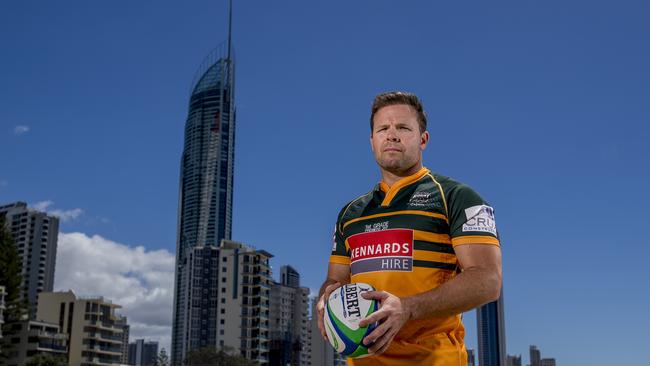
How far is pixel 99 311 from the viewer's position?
11512cm

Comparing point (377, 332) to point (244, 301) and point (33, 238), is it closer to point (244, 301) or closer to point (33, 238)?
point (244, 301)

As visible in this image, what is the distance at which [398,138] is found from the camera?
451 cm

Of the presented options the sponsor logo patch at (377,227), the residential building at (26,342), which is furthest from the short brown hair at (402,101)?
the residential building at (26,342)

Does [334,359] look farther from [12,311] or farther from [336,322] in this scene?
[336,322]

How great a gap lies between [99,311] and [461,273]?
118346 mm

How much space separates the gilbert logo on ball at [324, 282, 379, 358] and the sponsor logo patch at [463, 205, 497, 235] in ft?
2.18

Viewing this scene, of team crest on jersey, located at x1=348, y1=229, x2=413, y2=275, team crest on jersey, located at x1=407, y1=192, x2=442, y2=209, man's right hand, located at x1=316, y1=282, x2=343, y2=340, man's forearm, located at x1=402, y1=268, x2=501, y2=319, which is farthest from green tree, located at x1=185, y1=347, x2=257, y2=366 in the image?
man's forearm, located at x1=402, y1=268, x2=501, y2=319

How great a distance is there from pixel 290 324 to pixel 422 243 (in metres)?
155

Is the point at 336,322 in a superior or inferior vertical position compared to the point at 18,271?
inferior

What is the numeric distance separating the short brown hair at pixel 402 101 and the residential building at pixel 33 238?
6959 inches

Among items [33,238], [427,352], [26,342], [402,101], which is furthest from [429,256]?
[33,238]

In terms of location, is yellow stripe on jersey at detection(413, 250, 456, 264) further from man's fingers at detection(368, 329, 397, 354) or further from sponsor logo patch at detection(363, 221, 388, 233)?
man's fingers at detection(368, 329, 397, 354)

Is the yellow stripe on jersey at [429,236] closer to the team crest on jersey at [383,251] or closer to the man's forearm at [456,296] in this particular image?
the team crest on jersey at [383,251]

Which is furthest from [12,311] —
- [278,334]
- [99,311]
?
[278,334]
